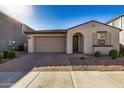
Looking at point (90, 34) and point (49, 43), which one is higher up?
point (90, 34)

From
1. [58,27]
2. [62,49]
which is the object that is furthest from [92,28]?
[58,27]

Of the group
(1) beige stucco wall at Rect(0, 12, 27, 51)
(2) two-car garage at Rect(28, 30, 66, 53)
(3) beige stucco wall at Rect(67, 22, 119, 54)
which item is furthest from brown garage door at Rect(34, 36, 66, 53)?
(1) beige stucco wall at Rect(0, 12, 27, 51)

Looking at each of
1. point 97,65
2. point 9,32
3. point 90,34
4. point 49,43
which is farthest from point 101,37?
point 9,32

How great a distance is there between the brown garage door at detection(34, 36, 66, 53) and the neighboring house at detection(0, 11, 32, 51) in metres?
3.14

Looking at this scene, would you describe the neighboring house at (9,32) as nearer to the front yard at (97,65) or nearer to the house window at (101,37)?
the front yard at (97,65)

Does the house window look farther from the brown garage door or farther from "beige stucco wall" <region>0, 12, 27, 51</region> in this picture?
"beige stucco wall" <region>0, 12, 27, 51</region>

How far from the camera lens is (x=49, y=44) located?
1997 cm

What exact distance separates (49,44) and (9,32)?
17.3 feet

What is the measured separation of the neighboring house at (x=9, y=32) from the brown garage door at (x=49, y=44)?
3136 millimetres

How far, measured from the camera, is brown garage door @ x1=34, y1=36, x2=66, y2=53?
19859mm

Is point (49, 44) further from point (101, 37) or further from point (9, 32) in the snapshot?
point (101, 37)

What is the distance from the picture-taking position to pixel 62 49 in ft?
65.8
